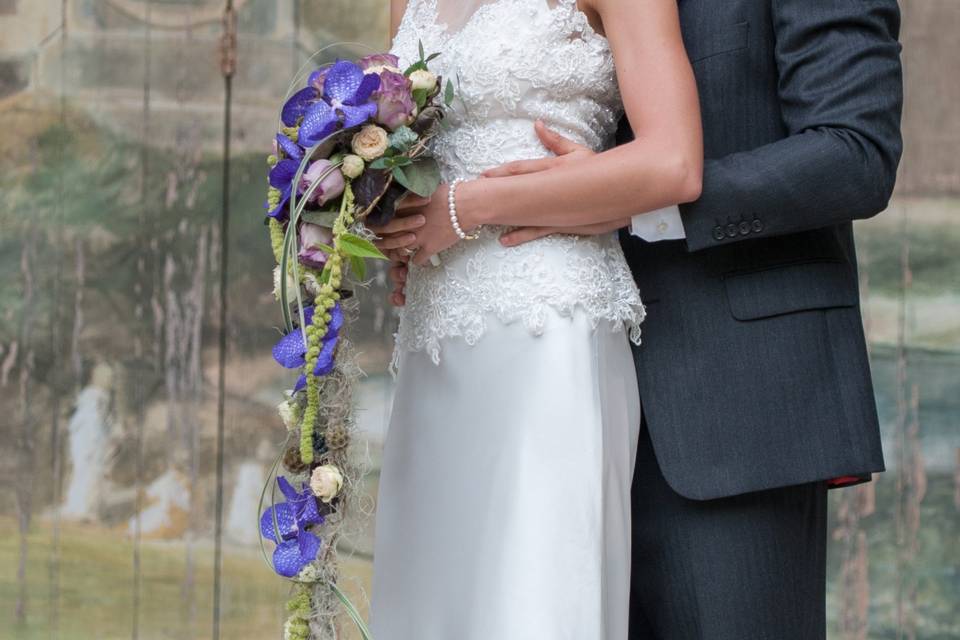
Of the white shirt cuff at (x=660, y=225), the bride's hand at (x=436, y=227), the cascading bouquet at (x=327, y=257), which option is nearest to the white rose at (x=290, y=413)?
the cascading bouquet at (x=327, y=257)

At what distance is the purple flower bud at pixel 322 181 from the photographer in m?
1.72

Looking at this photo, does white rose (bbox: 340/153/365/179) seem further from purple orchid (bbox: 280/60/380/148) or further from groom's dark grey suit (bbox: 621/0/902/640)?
groom's dark grey suit (bbox: 621/0/902/640)

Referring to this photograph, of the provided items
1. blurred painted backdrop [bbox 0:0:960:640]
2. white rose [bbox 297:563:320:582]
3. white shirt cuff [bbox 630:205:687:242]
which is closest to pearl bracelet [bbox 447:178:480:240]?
white shirt cuff [bbox 630:205:687:242]

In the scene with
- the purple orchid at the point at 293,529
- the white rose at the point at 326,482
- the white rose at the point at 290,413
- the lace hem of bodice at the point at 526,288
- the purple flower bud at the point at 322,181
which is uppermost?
the purple flower bud at the point at 322,181

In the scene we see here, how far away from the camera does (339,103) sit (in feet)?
5.70

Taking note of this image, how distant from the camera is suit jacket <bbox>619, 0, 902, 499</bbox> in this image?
1781 millimetres

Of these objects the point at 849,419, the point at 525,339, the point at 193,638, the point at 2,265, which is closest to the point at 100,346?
the point at 2,265

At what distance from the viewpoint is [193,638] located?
3.73m

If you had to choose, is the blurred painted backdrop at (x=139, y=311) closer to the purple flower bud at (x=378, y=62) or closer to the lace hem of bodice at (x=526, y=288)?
the lace hem of bodice at (x=526, y=288)

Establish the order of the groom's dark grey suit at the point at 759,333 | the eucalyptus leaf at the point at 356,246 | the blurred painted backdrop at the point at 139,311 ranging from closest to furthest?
the eucalyptus leaf at the point at 356,246 → the groom's dark grey suit at the point at 759,333 → the blurred painted backdrop at the point at 139,311

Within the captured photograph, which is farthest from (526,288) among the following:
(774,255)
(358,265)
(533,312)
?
(774,255)

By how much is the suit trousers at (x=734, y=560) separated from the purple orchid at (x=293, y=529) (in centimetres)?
54

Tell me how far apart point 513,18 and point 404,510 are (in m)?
0.78

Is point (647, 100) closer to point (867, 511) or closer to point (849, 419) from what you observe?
point (849, 419)
